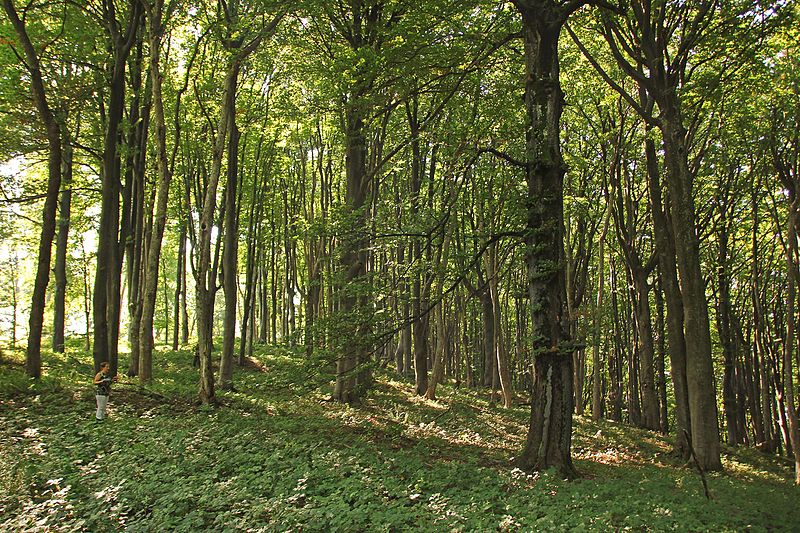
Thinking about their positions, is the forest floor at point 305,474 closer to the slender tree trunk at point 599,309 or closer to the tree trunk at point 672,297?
the tree trunk at point 672,297

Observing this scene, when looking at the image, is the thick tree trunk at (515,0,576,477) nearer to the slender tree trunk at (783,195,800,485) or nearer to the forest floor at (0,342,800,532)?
the forest floor at (0,342,800,532)

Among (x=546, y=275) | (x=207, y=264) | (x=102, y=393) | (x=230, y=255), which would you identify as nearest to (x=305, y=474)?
(x=546, y=275)

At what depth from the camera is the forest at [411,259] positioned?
764 cm

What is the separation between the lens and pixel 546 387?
888cm

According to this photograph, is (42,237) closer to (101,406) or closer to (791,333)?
(101,406)

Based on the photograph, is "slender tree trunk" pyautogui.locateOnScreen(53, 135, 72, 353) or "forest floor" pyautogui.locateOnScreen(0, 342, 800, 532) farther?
"slender tree trunk" pyautogui.locateOnScreen(53, 135, 72, 353)

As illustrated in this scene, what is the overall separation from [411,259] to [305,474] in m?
8.16

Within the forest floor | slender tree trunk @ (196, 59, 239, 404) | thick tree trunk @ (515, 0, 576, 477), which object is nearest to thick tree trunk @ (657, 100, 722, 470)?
the forest floor

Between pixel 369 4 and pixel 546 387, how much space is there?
10.4m

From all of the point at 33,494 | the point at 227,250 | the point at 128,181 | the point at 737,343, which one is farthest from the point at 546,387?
the point at 737,343

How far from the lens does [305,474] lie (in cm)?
807

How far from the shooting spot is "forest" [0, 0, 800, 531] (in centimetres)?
764

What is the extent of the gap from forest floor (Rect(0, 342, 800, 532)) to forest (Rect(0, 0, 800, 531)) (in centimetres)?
7

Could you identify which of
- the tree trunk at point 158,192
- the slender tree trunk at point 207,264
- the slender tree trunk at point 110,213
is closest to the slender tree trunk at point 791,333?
the slender tree trunk at point 207,264
